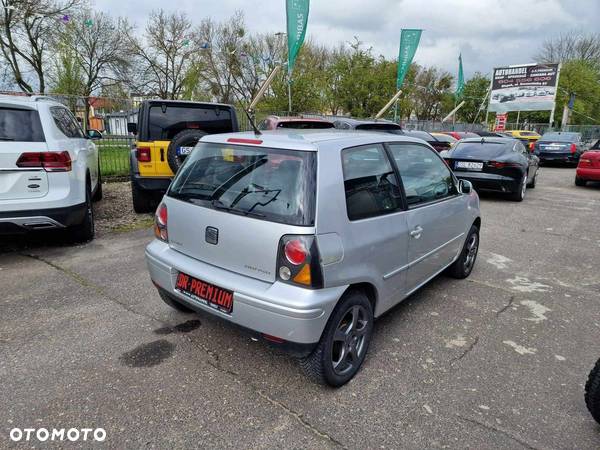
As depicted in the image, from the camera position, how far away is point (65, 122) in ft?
18.1

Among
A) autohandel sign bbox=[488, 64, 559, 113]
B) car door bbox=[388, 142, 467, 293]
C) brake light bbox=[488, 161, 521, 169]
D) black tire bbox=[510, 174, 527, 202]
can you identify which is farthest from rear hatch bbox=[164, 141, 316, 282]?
Answer: autohandel sign bbox=[488, 64, 559, 113]

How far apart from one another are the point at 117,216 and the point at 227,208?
16.4ft

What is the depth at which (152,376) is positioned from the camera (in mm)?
2717

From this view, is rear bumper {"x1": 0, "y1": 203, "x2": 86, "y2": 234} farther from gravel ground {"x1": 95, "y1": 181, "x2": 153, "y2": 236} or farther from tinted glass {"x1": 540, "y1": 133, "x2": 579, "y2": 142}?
tinted glass {"x1": 540, "y1": 133, "x2": 579, "y2": 142}

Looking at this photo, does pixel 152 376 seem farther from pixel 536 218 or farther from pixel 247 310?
pixel 536 218

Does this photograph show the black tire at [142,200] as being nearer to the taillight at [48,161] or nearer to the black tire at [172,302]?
the taillight at [48,161]

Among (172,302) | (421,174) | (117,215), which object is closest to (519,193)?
(421,174)

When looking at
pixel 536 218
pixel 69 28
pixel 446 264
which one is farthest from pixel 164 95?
pixel 446 264

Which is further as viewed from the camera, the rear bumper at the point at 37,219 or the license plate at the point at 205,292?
the rear bumper at the point at 37,219

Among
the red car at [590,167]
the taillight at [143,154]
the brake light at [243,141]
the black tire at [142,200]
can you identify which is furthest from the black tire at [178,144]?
the red car at [590,167]

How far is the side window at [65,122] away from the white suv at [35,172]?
171mm

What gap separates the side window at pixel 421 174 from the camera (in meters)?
3.28

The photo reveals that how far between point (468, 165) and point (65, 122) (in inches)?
315

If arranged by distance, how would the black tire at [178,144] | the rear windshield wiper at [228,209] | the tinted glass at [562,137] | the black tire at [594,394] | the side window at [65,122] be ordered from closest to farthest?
the black tire at [594,394] < the rear windshield wiper at [228,209] < the side window at [65,122] < the black tire at [178,144] < the tinted glass at [562,137]
